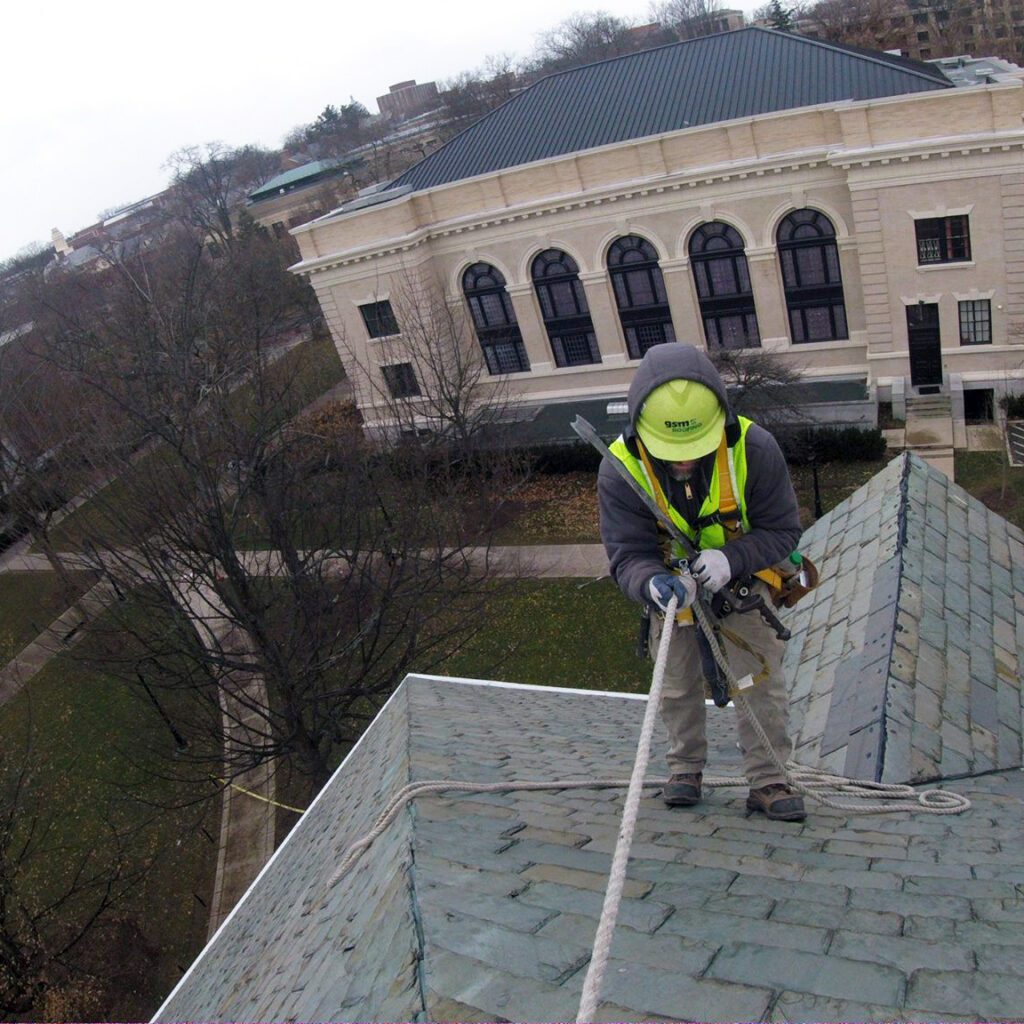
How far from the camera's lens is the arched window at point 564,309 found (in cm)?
3388

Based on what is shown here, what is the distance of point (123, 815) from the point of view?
18750 mm

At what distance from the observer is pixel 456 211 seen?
113 feet

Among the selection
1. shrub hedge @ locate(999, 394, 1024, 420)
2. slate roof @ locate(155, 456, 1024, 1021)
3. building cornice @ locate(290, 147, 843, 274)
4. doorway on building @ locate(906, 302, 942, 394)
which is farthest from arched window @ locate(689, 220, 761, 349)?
slate roof @ locate(155, 456, 1024, 1021)

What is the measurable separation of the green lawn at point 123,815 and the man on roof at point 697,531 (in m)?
11.5

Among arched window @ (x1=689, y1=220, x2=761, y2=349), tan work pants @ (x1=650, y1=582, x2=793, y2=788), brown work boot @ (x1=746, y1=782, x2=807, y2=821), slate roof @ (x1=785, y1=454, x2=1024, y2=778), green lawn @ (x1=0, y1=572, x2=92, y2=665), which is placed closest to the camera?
brown work boot @ (x1=746, y1=782, x2=807, y2=821)

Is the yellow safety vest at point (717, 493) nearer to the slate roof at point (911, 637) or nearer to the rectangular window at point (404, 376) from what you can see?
the slate roof at point (911, 637)

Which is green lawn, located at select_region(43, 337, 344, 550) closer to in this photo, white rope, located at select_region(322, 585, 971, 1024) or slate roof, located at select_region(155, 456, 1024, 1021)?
slate roof, located at select_region(155, 456, 1024, 1021)

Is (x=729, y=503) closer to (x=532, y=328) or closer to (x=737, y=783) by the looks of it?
(x=737, y=783)

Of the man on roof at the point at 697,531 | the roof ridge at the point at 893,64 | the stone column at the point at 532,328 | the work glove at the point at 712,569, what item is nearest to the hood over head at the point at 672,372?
the man on roof at the point at 697,531

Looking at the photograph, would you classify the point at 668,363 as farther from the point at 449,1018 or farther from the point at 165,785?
the point at 165,785

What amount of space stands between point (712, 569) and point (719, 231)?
96.9 ft

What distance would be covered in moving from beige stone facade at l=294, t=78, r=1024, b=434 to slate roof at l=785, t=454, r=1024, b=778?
68.8 ft

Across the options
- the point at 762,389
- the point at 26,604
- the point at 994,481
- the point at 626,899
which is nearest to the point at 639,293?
the point at 762,389

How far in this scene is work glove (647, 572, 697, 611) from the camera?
13.3ft
